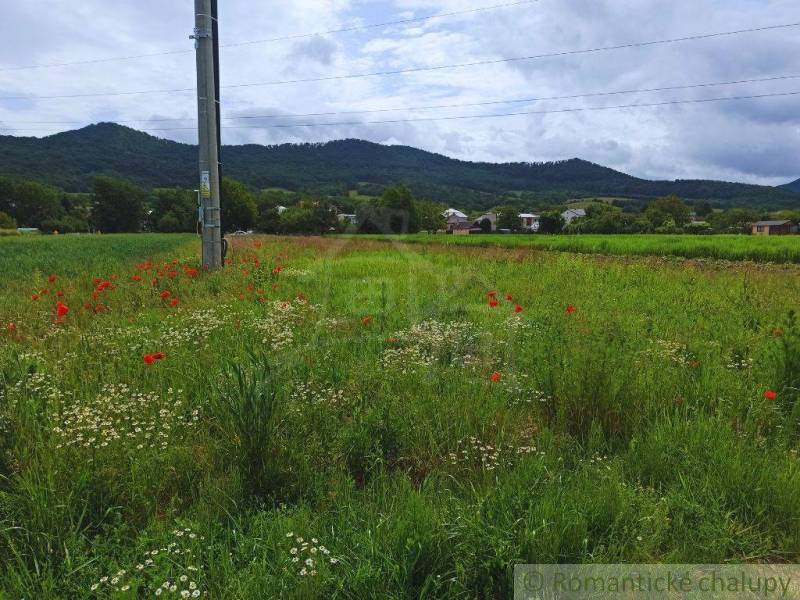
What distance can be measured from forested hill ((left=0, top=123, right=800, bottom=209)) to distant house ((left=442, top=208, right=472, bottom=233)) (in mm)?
1851

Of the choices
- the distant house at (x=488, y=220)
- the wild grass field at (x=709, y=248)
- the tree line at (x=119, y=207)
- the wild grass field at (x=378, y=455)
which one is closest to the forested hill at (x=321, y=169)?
the distant house at (x=488, y=220)

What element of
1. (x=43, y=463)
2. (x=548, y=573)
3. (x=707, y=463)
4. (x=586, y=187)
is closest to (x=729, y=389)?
(x=707, y=463)

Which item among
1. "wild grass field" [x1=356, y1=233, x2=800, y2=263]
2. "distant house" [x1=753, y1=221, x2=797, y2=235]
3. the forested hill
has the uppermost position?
the forested hill

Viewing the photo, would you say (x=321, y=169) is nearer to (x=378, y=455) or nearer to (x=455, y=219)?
(x=455, y=219)

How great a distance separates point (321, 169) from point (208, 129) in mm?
44978

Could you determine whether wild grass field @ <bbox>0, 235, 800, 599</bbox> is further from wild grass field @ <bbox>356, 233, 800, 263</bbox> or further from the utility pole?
wild grass field @ <bbox>356, 233, 800, 263</bbox>

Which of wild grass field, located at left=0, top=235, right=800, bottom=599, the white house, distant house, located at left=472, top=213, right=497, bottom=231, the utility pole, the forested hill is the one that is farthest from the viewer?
distant house, located at left=472, top=213, right=497, bottom=231

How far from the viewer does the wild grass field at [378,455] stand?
6.89 ft

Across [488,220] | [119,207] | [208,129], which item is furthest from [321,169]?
[208,129]

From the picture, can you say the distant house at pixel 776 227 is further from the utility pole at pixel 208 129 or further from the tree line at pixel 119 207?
the utility pole at pixel 208 129

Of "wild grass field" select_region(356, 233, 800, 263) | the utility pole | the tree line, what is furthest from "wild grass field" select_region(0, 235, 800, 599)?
the tree line

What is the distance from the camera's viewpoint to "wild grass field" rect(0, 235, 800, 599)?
2.10 metres

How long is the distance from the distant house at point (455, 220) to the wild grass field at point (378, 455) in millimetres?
38041

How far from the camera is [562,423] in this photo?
3.46 meters
